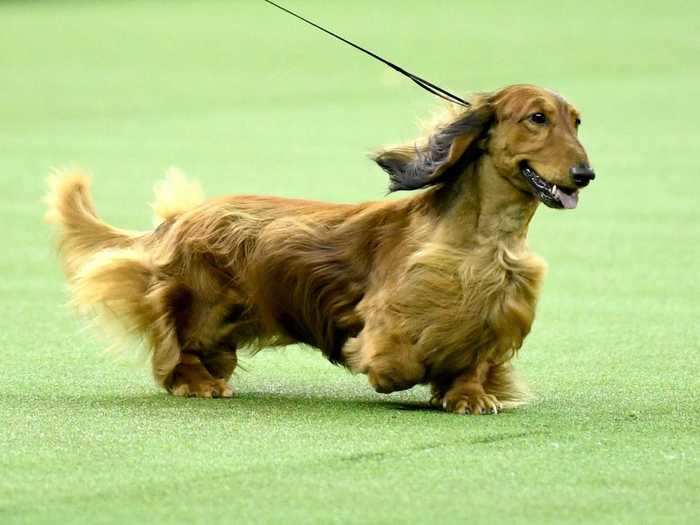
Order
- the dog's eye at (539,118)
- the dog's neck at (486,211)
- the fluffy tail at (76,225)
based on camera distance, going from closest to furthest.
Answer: the dog's eye at (539,118)
the dog's neck at (486,211)
the fluffy tail at (76,225)

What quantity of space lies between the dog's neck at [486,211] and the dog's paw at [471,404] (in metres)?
0.61

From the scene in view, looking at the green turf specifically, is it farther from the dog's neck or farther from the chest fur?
the dog's neck

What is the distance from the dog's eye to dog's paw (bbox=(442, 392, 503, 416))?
111 centimetres

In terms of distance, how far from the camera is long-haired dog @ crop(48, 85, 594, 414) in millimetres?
6621

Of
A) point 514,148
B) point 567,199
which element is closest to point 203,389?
point 514,148

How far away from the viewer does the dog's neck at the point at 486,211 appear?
6.70 metres

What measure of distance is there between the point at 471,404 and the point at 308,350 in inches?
82.2

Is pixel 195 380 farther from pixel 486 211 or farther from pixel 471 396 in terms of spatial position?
pixel 486 211

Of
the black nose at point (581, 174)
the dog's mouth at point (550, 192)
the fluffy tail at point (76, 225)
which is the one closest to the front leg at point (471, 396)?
the dog's mouth at point (550, 192)

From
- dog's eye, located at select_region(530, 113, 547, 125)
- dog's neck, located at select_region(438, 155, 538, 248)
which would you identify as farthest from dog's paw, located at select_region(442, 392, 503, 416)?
dog's eye, located at select_region(530, 113, 547, 125)

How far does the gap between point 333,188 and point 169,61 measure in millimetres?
10581

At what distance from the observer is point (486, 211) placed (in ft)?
22.1

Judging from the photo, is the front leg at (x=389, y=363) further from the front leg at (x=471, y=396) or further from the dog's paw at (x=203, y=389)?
the dog's paw at (x=203, y=389)

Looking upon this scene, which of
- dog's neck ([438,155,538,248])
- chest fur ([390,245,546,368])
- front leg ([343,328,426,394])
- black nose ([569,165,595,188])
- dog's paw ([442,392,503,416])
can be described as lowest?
dog's paw ([442,392,503,416])
